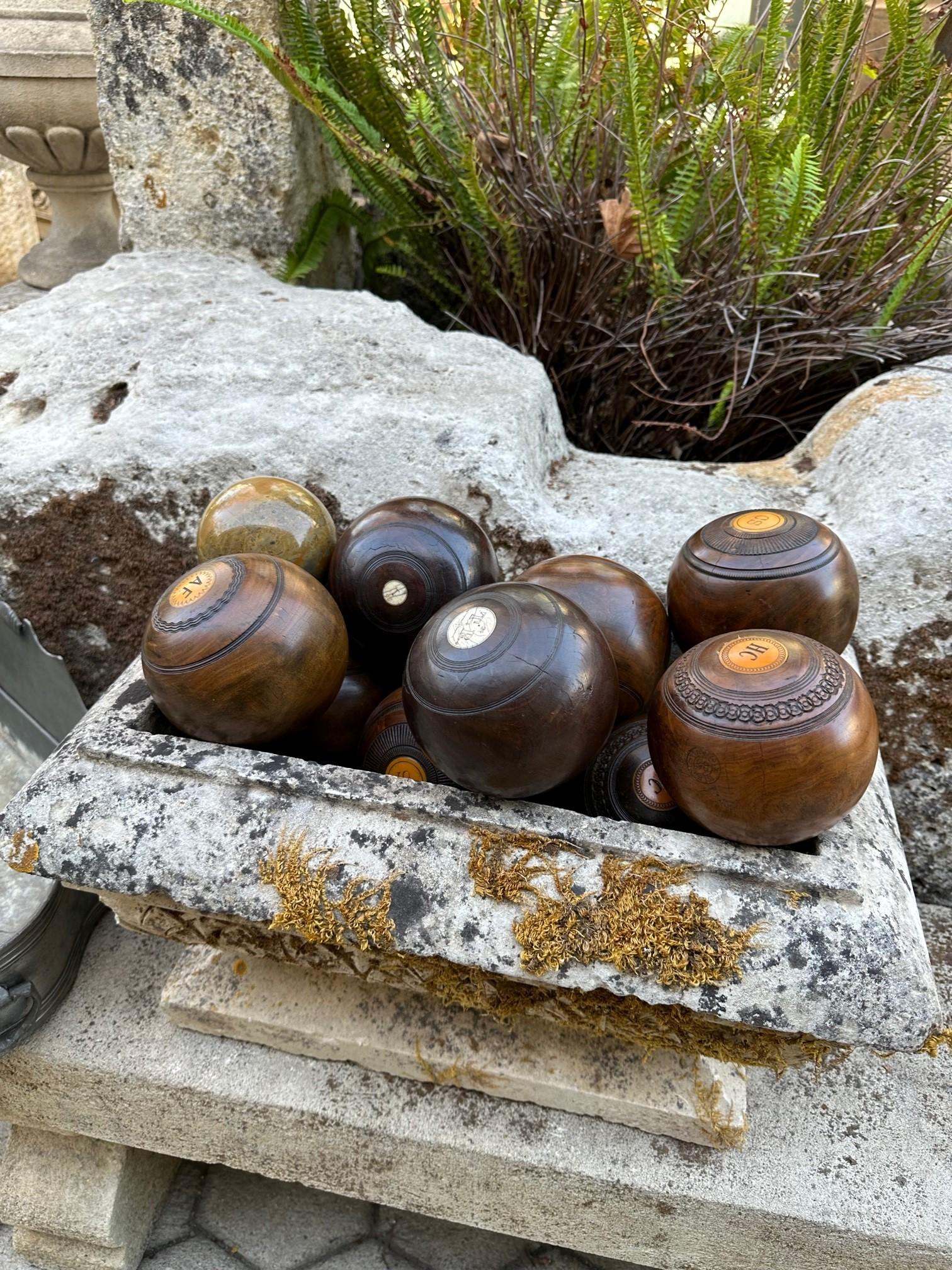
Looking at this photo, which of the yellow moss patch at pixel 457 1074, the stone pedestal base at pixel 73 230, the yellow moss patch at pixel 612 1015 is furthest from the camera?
the stone pedestal base at pixel 73 230

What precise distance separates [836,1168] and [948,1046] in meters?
0.34

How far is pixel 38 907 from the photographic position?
5.31 feet

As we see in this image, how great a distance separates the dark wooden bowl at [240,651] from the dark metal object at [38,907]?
23.0 inches

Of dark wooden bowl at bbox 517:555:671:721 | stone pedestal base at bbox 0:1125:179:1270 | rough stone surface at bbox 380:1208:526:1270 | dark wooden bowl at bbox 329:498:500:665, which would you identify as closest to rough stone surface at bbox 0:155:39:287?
dark wooden bowl at bbox 329:498:500:665

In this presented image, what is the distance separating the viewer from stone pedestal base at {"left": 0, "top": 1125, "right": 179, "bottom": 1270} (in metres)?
1.70

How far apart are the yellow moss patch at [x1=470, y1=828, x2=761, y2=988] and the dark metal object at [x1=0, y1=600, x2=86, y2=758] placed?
3.72 feet

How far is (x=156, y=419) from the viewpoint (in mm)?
1959

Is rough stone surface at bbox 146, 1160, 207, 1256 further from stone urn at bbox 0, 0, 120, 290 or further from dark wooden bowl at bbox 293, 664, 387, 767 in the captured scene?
stone urn at bbox 0, 0, 120, 290

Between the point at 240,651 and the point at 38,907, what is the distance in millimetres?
772

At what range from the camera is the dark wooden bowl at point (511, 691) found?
114cm

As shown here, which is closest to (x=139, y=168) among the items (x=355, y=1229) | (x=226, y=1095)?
(x=226, y=1095)

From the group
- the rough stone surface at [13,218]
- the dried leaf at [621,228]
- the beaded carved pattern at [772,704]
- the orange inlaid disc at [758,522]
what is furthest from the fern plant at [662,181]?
the rough stone surface at [13,218]

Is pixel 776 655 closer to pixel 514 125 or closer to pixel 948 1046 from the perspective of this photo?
pixel 948 1046

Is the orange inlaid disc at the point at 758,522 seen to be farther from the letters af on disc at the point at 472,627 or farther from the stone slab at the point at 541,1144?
the stone slab at the point at 541,1144
